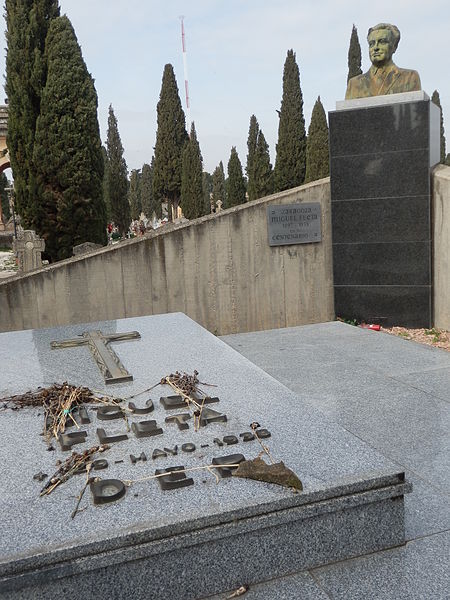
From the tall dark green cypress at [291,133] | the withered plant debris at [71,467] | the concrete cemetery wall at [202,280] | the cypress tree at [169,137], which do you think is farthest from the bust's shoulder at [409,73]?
the cypress tree at [169,137]

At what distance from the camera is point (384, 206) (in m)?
6.91

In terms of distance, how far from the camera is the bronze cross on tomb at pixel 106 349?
332cm

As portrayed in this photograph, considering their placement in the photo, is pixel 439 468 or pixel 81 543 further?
pixel 439 468

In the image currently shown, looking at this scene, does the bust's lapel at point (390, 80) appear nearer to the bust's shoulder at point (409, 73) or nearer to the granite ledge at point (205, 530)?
the bust's shoulder at point (409, 73)

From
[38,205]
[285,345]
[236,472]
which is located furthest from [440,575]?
[38,205]

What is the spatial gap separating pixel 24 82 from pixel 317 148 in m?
16.6

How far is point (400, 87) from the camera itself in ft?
22.0

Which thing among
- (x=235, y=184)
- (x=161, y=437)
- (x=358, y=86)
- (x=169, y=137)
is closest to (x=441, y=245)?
(x=358, y=86)

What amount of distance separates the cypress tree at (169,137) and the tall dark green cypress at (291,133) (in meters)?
5.93

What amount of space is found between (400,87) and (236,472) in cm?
593

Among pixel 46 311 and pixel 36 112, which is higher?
pixel 36 112

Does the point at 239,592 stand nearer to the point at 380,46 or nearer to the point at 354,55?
the point at 380,46

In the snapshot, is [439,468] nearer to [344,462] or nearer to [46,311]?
[344,462]

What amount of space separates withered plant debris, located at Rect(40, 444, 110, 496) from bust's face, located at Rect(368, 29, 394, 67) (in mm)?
6055
